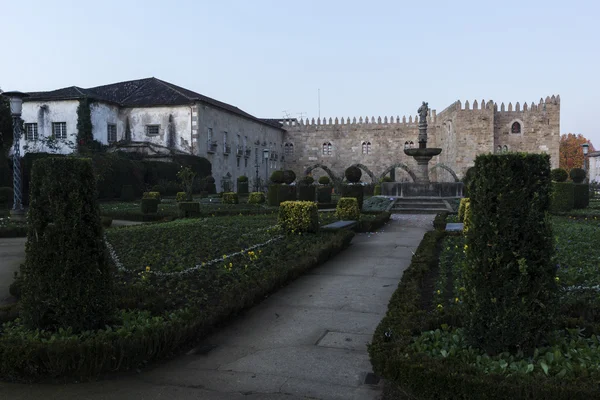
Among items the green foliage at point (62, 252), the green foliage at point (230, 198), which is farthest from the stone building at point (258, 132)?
the green foliage at point (62, 252)

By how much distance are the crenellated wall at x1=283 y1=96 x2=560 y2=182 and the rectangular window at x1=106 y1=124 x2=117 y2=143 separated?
62.6 feet

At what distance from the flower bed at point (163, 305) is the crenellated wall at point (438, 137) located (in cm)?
2667

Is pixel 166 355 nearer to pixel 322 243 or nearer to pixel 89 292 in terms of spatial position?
pixel 89 292

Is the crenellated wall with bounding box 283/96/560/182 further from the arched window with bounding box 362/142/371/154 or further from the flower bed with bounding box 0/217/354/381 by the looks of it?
the flower bed with bounding box 0/217/354/381

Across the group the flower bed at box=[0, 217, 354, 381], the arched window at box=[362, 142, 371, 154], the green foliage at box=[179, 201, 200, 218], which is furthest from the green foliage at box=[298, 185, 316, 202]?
the arched window at box=[362, 142, 371, 154]

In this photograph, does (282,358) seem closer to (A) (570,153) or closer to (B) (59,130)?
(B) (59,130)

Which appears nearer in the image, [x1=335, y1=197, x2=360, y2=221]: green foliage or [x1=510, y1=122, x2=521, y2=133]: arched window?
[x1=335, y1=197, x2=360, y2=221]: green foliage

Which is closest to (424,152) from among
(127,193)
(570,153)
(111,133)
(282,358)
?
(127,193)

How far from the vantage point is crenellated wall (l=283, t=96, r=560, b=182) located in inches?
1385

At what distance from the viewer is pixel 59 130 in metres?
28.1

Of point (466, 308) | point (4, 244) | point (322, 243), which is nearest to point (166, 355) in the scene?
point (466, 308)

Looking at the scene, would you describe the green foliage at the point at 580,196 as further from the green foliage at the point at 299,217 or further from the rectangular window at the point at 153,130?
the rectangular window at the point at 153,130

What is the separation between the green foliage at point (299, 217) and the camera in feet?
31.1

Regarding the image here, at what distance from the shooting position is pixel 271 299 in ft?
18.5
